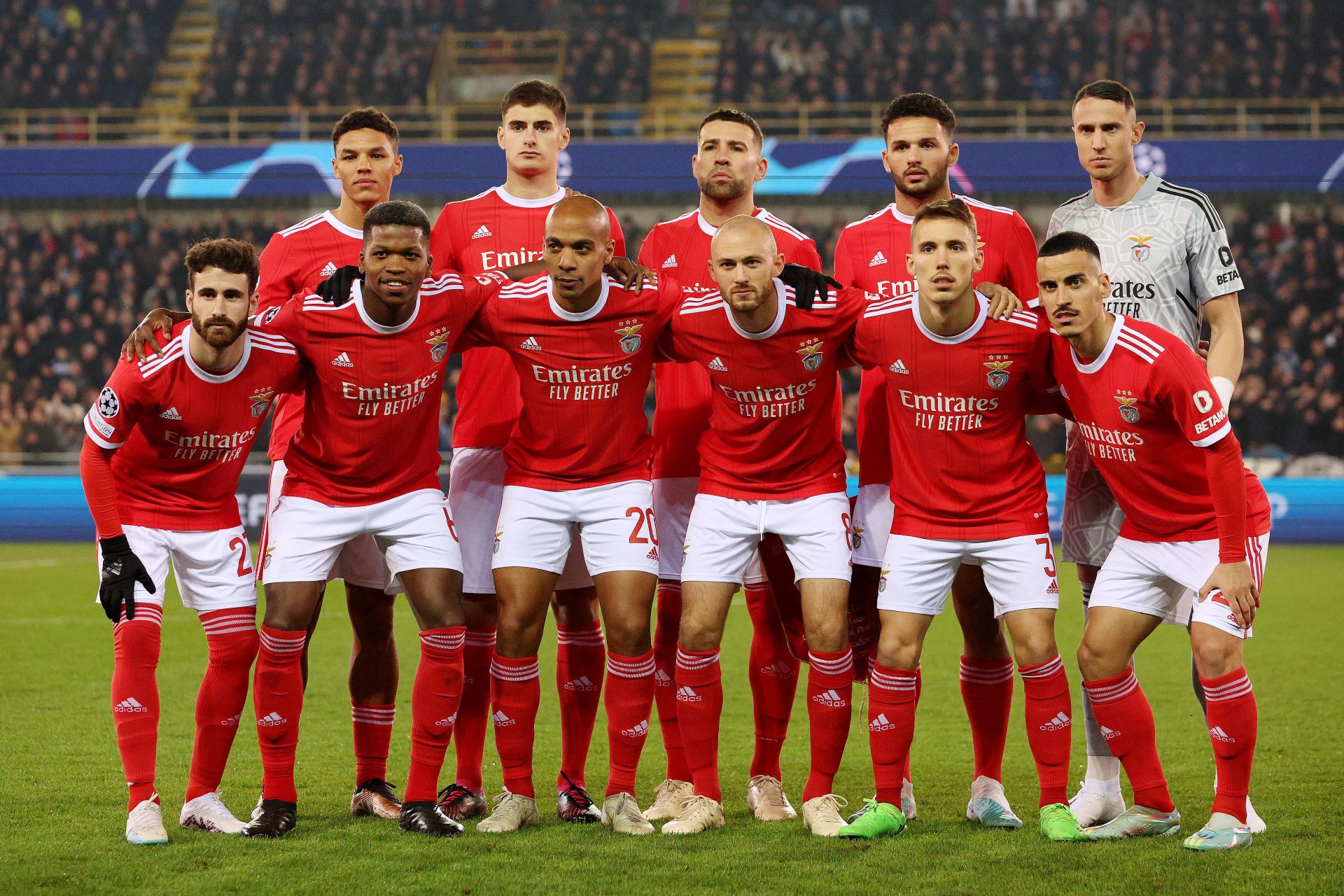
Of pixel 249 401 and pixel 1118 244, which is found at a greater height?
pixel 1118 244

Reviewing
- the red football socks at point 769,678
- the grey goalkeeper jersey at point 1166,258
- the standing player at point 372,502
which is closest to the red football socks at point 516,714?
the standing player at point 372,502

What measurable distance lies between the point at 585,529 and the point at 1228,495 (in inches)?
82.8

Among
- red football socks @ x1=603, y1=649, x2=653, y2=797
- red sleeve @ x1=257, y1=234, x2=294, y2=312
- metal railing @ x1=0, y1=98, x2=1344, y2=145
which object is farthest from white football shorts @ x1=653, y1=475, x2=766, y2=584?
metal railing @ x1=0, y1=98, x2=1344, y2=145

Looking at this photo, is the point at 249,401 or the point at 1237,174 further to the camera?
the point at 1237,174

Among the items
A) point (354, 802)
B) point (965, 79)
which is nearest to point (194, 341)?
point (354, 802)

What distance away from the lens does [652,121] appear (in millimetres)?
21766

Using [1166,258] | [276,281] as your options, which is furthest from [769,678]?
[276,281]

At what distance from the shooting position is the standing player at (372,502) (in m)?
4.61

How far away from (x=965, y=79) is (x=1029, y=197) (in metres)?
4.17

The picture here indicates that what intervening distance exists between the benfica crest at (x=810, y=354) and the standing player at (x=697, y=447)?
0.56 m

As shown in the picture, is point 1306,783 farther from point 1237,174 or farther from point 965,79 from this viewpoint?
point 965,79

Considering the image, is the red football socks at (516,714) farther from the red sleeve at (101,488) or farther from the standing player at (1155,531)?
the standing player at (1155,531)

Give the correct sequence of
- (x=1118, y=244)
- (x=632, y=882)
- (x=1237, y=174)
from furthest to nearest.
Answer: (x=1237, y=174), (x=1118, y=244), (x=632, y=882)

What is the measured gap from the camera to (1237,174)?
1948cm
